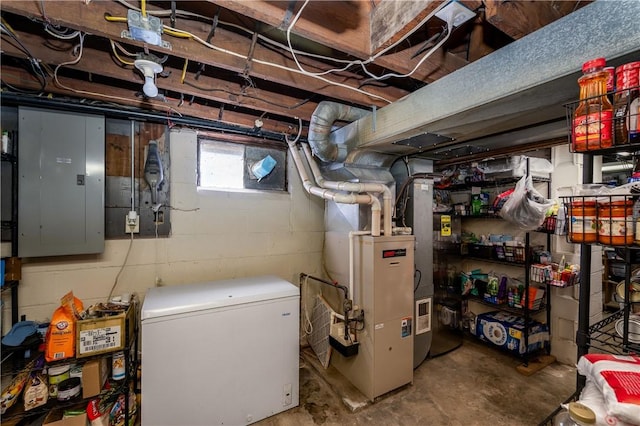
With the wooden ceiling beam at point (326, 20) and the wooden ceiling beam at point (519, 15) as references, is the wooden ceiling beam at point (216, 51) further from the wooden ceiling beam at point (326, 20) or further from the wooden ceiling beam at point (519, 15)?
the wooden ceiling beam at point (519, 15)

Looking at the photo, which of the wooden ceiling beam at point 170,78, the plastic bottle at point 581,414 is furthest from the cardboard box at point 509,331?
the wooden ceiling beam at point 170,78

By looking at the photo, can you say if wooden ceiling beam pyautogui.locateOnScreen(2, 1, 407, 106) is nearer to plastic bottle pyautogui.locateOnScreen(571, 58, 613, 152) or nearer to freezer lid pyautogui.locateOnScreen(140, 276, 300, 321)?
plastic bottle pyautogui.locateOnScreen(571, 58, 613, 152)

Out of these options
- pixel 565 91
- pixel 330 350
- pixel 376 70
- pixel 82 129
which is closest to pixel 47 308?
pixel 82 129

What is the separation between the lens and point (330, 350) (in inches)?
104

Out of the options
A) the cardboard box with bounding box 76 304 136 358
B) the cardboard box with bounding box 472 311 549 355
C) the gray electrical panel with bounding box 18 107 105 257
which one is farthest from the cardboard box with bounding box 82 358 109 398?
the cardboard box with bounding box 472 311 549 355

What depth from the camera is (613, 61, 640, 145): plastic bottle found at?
862 mm

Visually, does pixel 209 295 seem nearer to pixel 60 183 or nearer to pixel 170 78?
pixel 60 183

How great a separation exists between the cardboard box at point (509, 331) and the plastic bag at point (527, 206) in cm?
102

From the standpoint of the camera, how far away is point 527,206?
8.39 feet

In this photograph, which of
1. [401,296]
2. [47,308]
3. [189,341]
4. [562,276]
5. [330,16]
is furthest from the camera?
[562,276]

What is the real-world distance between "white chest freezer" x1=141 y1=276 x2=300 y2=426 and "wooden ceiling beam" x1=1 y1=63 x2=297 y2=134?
4.59ft

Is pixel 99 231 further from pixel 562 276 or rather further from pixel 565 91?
pixel 562 276

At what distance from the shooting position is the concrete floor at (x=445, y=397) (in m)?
2.03

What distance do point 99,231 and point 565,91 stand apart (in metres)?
2.85
